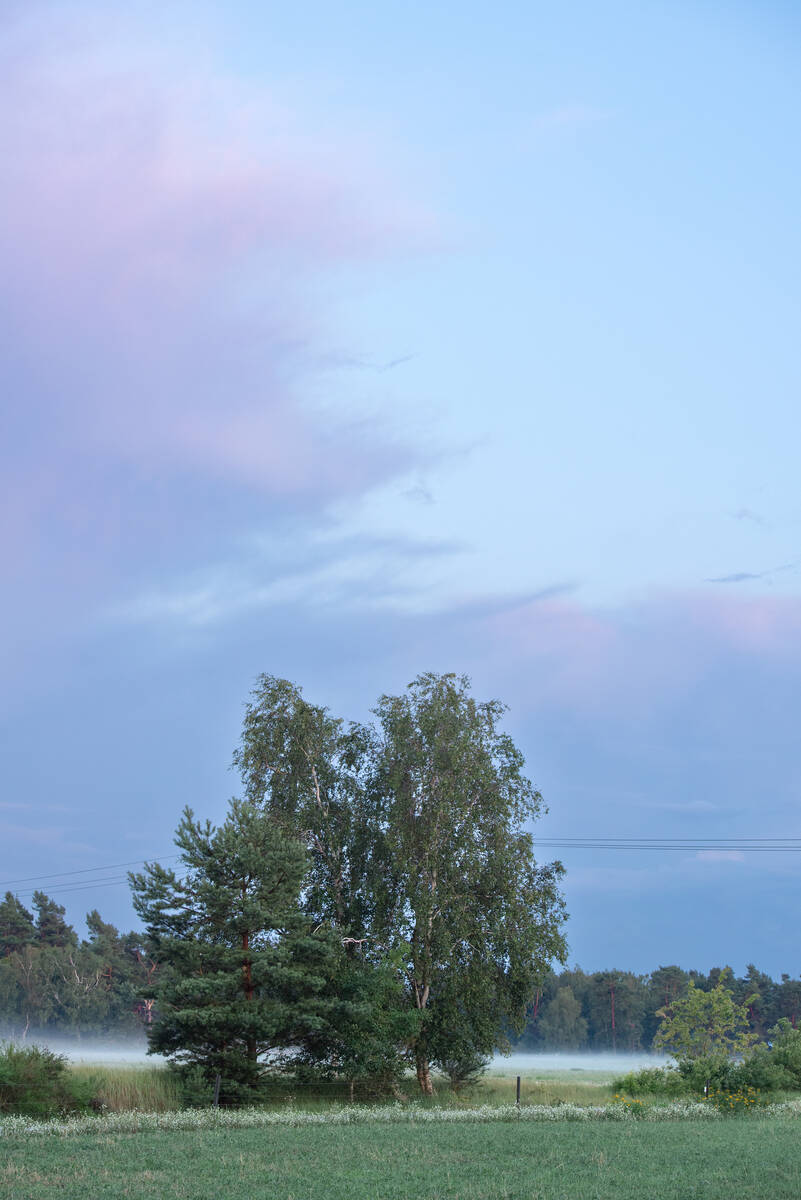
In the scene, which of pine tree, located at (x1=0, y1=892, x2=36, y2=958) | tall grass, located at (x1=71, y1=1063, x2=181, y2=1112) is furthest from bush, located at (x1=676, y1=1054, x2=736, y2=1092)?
pine tree, located at (x1=0, y1=892, x2=36, y2=958)

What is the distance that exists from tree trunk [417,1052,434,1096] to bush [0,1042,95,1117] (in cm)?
1672

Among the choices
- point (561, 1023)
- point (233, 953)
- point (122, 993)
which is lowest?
point (561, 1023)

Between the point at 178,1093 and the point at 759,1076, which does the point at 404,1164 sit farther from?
the point at 759,1076

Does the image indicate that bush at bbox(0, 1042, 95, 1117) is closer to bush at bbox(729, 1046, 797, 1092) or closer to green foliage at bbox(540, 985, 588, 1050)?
bush at bbox(729, 1046, 797, 1092)

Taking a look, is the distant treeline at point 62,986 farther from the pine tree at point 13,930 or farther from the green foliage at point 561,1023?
the green foliage at point 561,1023

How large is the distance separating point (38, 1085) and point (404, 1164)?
13.3 metres

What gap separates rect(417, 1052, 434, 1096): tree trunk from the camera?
42.3 m

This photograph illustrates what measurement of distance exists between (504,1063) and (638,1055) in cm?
2625

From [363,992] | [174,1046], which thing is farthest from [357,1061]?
[174,1046]

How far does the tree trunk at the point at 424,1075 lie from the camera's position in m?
42.3

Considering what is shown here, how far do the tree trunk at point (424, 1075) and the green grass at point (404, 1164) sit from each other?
636 inches

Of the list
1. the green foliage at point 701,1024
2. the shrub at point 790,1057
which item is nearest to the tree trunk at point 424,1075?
the shrub at point 790,1057

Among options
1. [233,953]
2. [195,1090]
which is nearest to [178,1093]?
[195,1090]

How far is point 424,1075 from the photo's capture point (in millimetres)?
42688
